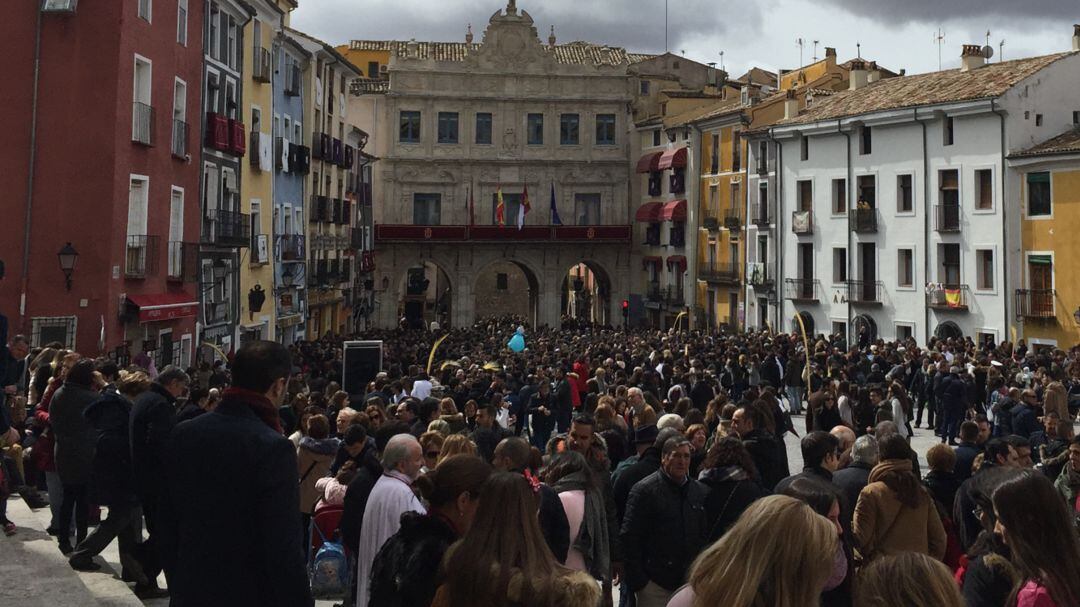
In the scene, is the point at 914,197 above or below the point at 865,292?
above

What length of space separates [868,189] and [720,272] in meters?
11.6

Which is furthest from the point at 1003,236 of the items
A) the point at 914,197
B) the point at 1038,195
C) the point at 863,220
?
the point at 863,220

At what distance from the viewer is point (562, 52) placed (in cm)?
6694

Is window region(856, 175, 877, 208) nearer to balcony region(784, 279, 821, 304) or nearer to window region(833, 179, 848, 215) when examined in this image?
window region(833, 179, 848, 215)

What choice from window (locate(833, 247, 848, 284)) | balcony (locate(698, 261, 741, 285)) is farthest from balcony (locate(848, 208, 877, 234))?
balcony (locate(698, 261, 741, 285))

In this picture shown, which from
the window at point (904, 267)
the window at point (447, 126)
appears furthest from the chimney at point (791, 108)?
the window at point (447, 126)

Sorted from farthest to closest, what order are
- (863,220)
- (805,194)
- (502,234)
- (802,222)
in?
(502,234) < (805,194) < (802,222) < (863,220)

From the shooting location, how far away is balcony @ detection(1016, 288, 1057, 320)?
1420 inches

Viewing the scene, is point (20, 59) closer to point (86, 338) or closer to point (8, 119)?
point (8, 119)

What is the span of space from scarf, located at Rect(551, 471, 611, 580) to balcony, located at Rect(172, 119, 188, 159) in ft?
70.7

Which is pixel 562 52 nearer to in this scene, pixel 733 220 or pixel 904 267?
pixel 733 220

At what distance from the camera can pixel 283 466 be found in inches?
187

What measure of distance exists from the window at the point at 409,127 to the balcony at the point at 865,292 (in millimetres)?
27503

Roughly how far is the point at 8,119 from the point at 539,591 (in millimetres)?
21614
